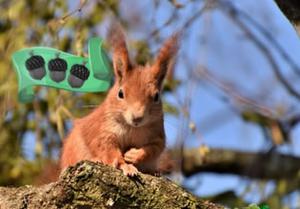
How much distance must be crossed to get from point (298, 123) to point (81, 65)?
2.03m

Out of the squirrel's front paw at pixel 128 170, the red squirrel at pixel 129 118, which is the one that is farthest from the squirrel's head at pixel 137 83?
the squirrel's front paw at pixel 128 170

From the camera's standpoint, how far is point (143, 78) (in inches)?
109

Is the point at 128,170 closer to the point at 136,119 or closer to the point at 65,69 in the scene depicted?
the point at 136,119

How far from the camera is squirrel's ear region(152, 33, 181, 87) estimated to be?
107 inches

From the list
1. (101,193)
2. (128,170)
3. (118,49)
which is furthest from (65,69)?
(101,193)

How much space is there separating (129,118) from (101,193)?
0.57 meters

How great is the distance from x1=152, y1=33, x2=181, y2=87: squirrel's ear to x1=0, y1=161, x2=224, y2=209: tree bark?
583 mm

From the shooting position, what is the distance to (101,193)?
2.15 meters

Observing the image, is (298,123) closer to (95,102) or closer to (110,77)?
(95,102)

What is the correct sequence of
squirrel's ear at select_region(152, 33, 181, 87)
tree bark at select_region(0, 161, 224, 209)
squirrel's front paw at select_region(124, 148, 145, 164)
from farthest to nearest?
squirrel's ear at select_region(152, 33, 181, 87), squirrel's front paw at select_region(124, 148, 145, 164), tree bark at select_region(0, 161, 224, 209)

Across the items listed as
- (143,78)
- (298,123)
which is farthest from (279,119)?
(143,78)

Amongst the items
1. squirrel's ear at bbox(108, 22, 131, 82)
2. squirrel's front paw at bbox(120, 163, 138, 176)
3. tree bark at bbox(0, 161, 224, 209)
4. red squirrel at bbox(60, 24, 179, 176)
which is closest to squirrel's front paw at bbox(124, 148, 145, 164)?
red squirrel at bbox(60, 24, 179, 176)

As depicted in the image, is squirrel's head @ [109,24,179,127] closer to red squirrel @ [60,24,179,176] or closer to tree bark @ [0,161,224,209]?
red squirrel @ [60,24,179,176]

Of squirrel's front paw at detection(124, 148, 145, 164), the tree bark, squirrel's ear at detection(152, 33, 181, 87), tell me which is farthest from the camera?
squirrel's ear at detection(152, 33, 181, 87)
